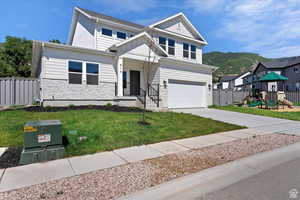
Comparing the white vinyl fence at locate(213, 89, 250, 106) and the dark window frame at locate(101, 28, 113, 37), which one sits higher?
the dark window frame at locate(101, 28, 113, 37)

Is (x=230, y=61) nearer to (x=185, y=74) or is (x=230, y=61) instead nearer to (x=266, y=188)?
(x=185, y=74)

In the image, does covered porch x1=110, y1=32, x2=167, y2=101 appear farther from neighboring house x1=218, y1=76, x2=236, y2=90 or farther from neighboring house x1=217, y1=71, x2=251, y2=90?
neighboring house x1=218, y1=76, x2=236, y2=90

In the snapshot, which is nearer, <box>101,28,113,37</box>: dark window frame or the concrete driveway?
the concrete driveway

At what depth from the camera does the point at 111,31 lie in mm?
14180

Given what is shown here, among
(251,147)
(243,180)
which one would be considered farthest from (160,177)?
(251,147)

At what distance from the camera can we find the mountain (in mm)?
81438

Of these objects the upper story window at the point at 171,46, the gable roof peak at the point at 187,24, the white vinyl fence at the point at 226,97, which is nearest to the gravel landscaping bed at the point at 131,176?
the upper story window at the point at 171,46

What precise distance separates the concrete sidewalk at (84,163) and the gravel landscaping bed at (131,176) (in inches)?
9.4

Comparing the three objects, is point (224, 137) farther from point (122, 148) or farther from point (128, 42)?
point (128, 42)

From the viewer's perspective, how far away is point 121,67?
11.9m

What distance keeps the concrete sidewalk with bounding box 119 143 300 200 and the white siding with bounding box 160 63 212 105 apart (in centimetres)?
956

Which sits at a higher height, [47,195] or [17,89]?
[17,89]

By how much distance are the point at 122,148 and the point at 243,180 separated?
3.21 meters

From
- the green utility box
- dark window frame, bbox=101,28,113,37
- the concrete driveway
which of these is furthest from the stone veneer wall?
the green utility box
